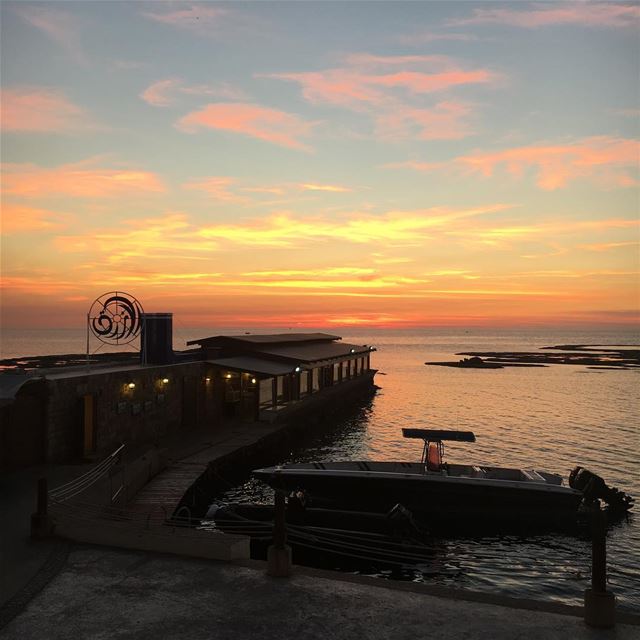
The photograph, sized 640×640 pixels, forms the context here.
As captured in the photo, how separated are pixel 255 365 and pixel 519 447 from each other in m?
21.4

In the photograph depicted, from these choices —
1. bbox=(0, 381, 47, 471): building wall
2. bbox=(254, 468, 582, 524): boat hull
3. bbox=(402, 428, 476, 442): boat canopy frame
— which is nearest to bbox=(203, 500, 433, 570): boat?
bbox=(254, 468, 582, 524): boat hull

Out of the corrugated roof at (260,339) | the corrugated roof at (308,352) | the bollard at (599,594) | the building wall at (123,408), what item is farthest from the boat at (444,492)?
the corrugated roof at (260,339)

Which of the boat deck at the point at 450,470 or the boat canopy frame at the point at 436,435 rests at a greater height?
the boat canopy frame at the point at 436,435

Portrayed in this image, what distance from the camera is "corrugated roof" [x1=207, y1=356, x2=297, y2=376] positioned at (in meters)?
39.3

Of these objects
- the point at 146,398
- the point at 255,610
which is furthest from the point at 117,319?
the point at 255,610

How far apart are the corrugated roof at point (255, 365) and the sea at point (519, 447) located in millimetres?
5866

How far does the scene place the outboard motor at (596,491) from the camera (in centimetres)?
2520

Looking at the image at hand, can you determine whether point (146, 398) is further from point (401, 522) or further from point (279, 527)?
point (279, 527)

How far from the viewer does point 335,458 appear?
4159 cm

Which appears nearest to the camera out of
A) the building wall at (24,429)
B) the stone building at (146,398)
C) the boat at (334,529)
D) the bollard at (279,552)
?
the bollard at (279,552)

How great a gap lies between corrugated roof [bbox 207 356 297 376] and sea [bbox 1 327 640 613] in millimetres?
5866

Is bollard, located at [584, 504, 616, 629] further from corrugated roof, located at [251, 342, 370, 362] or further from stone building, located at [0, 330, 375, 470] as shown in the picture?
corrugated roof, located at [251, 342, 370, 362]

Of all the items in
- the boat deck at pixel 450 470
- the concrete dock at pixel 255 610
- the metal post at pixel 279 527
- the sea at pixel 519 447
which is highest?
the metal post at pixel 279 527

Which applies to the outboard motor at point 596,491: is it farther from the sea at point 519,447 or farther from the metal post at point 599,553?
the metal post at point 599,553
